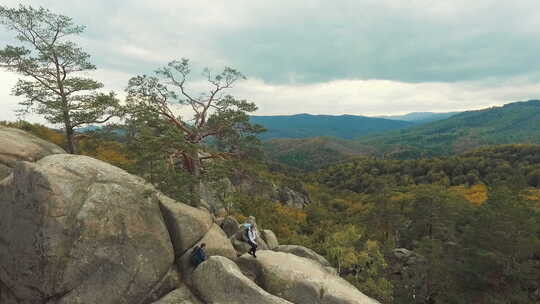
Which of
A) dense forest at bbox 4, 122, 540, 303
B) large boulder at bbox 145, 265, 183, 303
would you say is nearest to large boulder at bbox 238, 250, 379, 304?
large boulder at bbox 145, 265, 183, 303

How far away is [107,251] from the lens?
2245 cm

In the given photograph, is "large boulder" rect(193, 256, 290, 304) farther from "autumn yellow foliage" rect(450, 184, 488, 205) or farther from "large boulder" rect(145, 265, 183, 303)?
"autumn yellow foliage" rect(450, 184, 488, 205)

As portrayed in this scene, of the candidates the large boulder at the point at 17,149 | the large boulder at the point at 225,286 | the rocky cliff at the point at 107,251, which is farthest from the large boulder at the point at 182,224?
the large boulder at the point at 17,149

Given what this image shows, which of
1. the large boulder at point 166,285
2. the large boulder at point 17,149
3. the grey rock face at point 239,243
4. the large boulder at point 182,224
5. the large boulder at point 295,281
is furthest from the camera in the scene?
the grey rock face at point 239,243

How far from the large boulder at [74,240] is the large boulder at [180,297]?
1.51 meters

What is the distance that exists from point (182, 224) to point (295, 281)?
9776 mm

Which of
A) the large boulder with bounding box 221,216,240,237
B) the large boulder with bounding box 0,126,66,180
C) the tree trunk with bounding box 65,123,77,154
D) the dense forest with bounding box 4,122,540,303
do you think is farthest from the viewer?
the tree trunk with bounding box 65,123,77,154

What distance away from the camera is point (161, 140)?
26922 mm

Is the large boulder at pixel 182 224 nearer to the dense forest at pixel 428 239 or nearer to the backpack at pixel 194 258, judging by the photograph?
the dense forest at pixel 428 239

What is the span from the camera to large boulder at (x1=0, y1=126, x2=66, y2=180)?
28.4 metres

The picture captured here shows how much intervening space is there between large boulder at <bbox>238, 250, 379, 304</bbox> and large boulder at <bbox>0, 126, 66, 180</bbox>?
2096 cm

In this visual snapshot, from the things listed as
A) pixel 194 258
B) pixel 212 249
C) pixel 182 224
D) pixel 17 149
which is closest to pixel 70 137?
pixel 17 149

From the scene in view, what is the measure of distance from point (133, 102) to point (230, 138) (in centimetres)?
988

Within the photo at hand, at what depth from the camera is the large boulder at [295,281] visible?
24.9m
